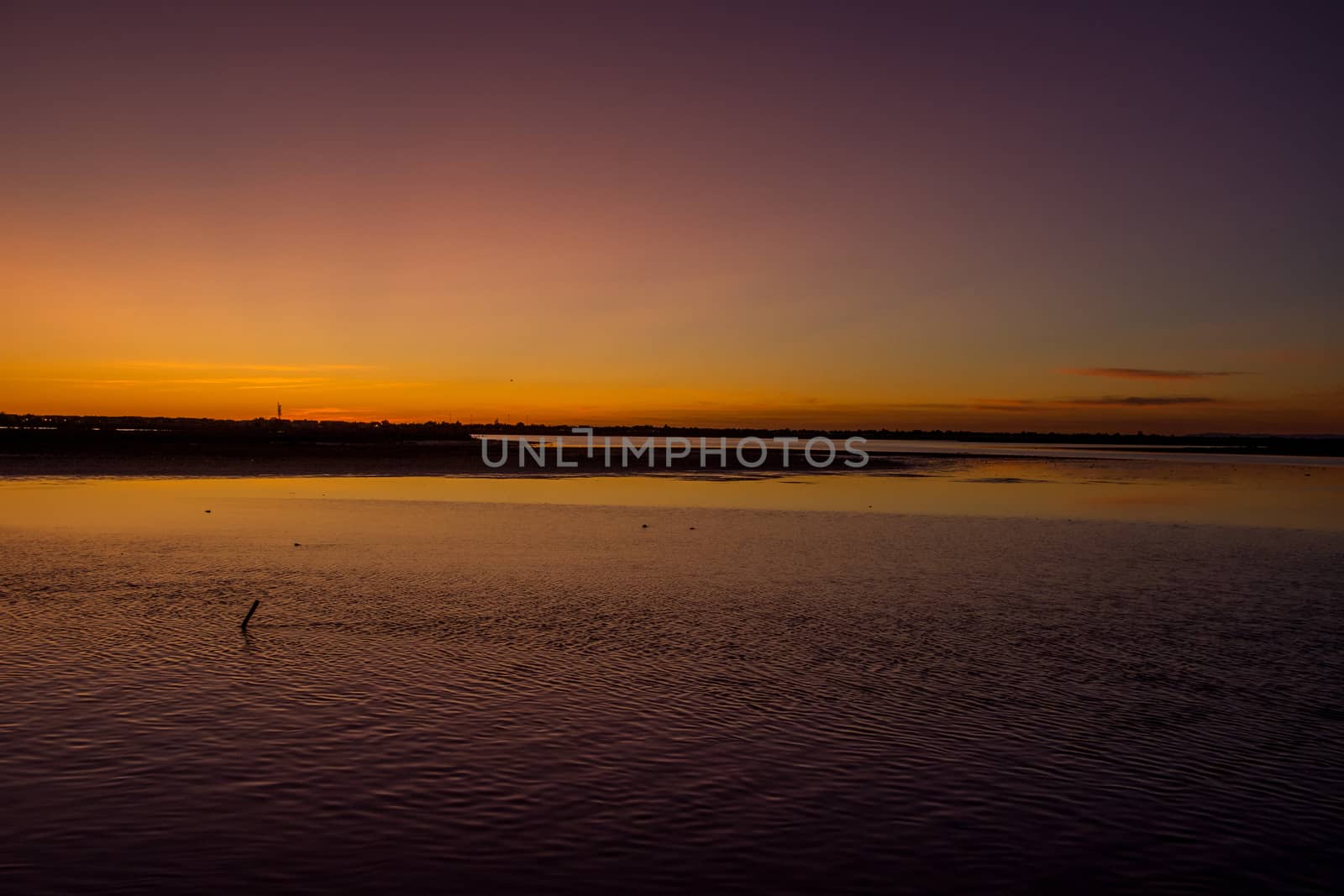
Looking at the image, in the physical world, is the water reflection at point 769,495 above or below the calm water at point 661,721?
above

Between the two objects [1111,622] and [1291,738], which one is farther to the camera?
[1111,622]

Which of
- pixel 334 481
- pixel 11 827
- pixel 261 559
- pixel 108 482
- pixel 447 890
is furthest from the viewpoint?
pixel 334 481

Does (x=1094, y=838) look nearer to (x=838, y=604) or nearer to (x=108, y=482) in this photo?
(x=838, y=604)

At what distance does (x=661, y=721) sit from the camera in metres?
13.2

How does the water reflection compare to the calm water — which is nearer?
the calm water

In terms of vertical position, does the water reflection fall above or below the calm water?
above

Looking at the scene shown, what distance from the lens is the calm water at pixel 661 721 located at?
30.3 feet

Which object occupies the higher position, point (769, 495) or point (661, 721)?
point (769, 495)

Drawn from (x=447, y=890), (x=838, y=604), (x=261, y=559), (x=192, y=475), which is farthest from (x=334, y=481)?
(x=447, y=890)

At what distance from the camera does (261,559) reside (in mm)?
27547

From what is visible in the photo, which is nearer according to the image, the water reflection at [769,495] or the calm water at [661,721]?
the calm water at [661,721]

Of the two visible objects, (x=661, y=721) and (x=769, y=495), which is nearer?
(x=661, y=721)

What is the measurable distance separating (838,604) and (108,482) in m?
48.0

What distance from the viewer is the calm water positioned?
9.23 metres
